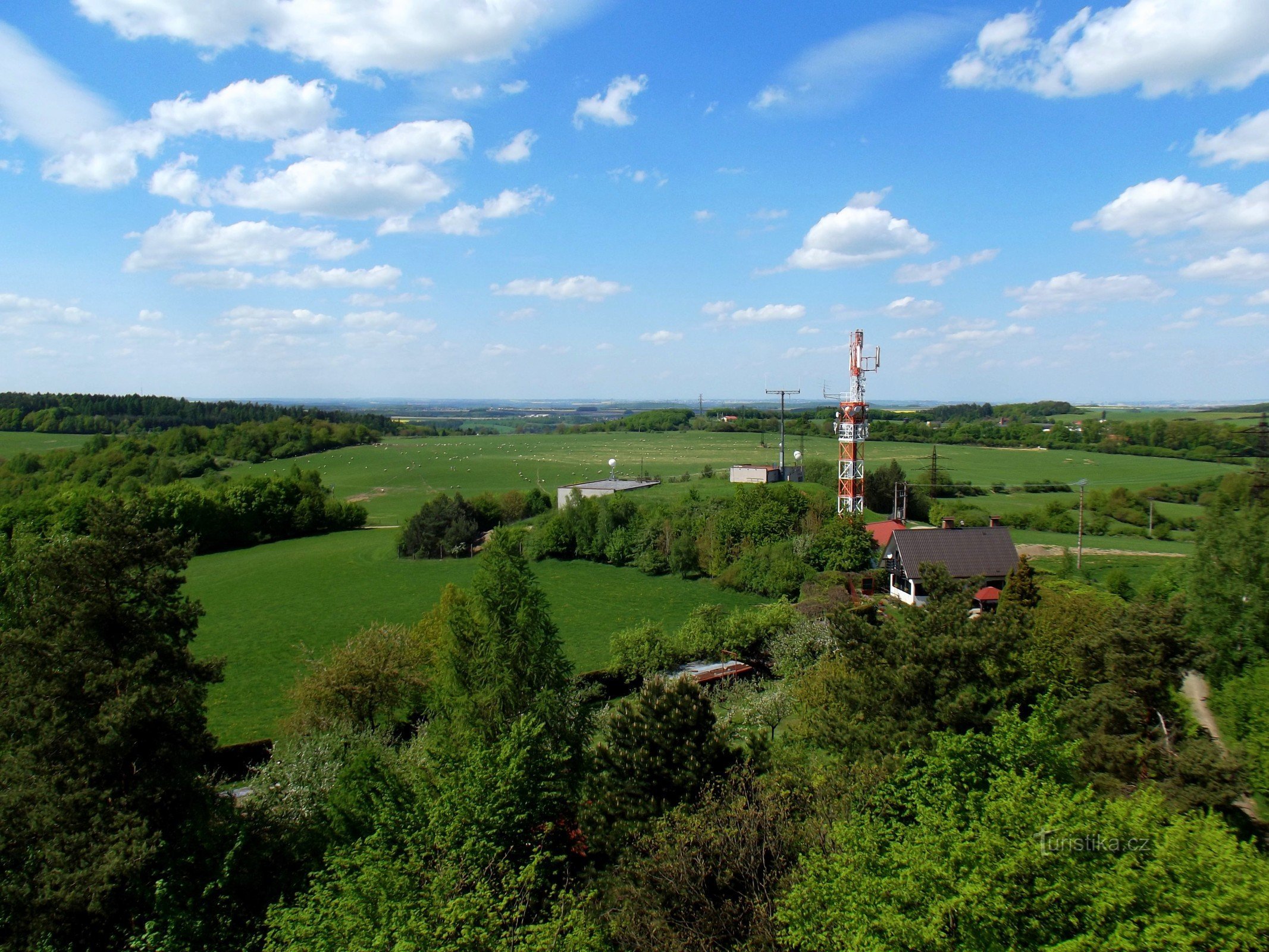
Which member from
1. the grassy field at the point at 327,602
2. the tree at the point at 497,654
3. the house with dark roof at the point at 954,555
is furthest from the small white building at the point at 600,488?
the tree at the point at 497,654

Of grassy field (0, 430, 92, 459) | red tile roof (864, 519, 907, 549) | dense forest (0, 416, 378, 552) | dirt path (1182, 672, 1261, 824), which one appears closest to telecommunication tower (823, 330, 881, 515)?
red tile roof (864, 519, 907, 549)

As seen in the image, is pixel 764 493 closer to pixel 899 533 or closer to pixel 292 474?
pixel 899 533

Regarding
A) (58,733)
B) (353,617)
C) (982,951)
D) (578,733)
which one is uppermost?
(58,733)

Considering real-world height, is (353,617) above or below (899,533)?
below

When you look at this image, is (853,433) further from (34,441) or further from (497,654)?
Answer: (34,441)

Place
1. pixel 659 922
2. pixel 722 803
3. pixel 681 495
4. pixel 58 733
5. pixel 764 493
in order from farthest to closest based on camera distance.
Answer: pixel 681 495 → pixel 764 493 → pixel 722 803 → pixel 58 733 → pixel 659 922

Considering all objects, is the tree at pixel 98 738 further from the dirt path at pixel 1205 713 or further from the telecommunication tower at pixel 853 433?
the telecommunication tower at pixel 853 433

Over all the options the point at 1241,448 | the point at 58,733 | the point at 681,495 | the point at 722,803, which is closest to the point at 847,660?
the point at 722,803
